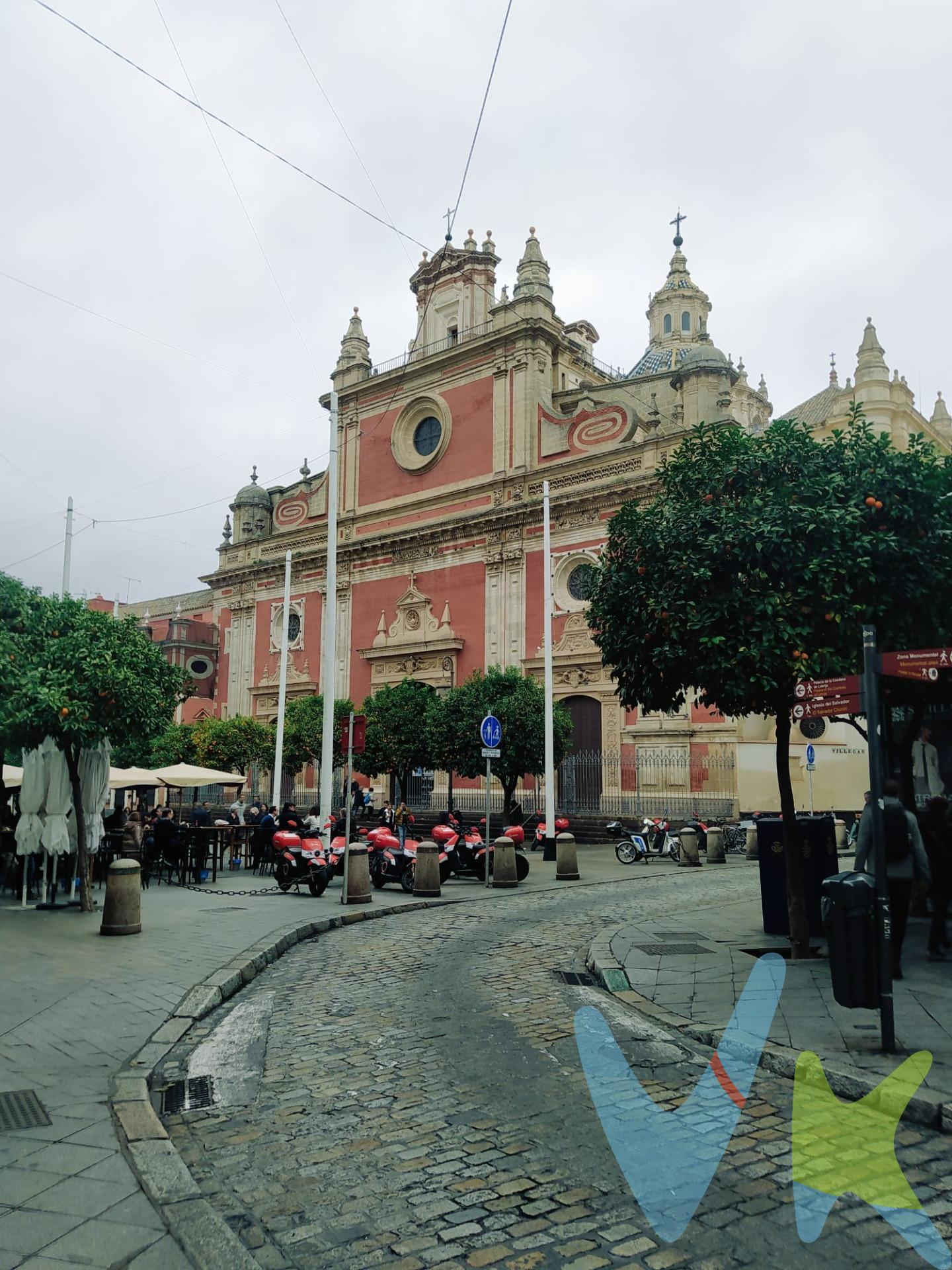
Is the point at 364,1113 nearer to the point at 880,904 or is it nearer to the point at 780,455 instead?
the point at 880,904

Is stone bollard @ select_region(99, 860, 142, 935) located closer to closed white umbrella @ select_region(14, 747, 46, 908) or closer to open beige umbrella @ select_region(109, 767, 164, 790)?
closed white umbrella @ select_region(14, 747, 46, 908)

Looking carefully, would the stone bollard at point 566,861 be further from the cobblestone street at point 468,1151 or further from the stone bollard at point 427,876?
the cobblestone street at point 468,1151

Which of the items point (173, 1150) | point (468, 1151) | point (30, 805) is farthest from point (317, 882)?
point (468, 1151)

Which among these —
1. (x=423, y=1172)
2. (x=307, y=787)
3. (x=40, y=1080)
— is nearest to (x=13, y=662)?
(x=40, y=1080)

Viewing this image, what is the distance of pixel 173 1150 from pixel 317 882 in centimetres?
1021

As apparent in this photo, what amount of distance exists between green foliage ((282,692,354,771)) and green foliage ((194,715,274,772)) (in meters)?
0.81

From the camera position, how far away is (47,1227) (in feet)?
10.9

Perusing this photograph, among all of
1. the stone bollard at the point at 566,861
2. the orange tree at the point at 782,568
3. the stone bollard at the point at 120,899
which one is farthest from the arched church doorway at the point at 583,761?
the stone bollard at the point at 120,899

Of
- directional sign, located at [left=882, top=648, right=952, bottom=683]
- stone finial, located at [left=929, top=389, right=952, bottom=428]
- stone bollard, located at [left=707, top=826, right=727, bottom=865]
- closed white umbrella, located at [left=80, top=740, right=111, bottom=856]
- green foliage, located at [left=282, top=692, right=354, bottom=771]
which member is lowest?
stone bollard, located at [left=707, top=826, right=727, bottom=865]

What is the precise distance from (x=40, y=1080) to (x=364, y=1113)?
182 centimetres

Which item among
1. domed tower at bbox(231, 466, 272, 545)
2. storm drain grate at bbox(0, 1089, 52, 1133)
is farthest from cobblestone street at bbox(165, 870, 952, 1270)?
domed tower at bbox(231, 466, 272, 545)

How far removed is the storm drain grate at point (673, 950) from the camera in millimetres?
8852

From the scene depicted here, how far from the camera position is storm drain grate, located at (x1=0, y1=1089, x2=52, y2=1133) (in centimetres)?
435

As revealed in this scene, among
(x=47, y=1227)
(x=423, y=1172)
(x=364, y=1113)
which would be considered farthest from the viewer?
(x=364, y=1113)
